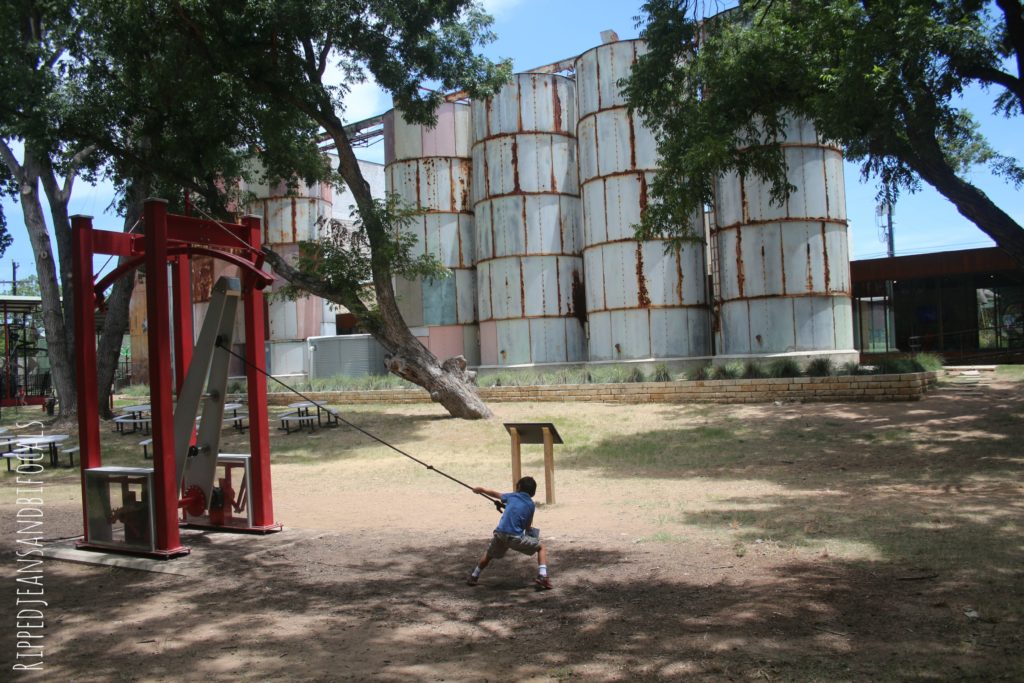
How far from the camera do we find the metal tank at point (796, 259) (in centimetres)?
2039

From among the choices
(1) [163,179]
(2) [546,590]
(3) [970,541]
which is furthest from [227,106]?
(3) [970,541]

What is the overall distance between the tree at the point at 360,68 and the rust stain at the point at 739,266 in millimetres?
8091

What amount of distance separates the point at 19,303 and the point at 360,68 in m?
15.1

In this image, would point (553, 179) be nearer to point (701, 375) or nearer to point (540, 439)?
point (701, 375)

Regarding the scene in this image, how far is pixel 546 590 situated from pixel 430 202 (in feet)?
70.3

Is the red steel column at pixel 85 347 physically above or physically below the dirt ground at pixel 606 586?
above

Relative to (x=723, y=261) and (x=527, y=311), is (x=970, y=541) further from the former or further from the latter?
(x=527, y=311)

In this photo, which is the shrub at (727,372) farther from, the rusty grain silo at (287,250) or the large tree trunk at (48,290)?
the rusty grain silo at (287,250)

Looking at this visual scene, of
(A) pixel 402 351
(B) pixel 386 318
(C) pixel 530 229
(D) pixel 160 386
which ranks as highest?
(C) pixel 530 229

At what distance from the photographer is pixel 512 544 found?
5809 millimetres

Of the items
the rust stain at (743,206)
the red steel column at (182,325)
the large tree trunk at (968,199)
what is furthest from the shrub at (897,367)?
the red steel column at (182,325)

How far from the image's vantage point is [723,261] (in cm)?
2166

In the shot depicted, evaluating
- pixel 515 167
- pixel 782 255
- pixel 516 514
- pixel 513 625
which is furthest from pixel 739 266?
pixel 513 625

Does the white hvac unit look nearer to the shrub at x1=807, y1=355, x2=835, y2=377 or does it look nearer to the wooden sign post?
the shrub at x1=807, y1=355, x2=835, y2=377
